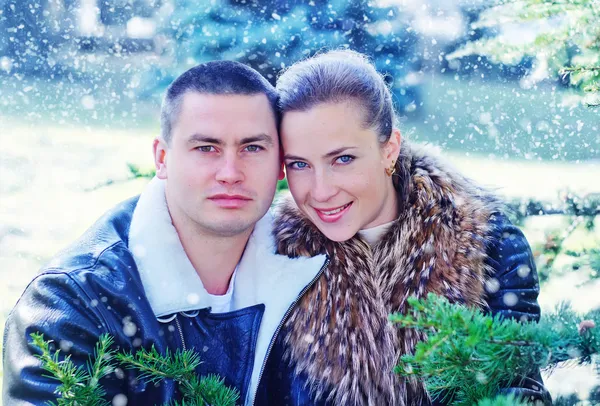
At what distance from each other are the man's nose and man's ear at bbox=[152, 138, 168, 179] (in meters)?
0.24

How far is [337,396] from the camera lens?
6.32 ft

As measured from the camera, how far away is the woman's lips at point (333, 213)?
2014 mm

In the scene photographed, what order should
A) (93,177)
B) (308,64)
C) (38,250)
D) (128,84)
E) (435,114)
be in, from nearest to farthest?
(308,64)
(38,250)
(93,177)
(128,84)
(435,114)

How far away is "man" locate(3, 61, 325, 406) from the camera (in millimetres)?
1750

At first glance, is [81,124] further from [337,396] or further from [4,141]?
[337,396]

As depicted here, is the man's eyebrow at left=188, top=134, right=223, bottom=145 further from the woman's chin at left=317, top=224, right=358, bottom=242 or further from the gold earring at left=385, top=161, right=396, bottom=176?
the gold earring at left=385, top=161, right=396, bottom=176

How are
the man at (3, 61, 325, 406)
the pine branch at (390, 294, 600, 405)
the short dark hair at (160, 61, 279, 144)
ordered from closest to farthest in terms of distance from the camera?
the pine branch at (390, 294, 600, 405) < the man at (3, 61, 325, 406) < the short dark hair at (160, 61, 279, 144)

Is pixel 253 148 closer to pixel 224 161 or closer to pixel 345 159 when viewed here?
pixel 224 161

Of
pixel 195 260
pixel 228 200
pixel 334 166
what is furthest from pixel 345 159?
pixel 195 260

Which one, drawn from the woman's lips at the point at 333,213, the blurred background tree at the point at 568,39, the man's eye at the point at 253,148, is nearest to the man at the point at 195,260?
the man's eye at the point at 253,148

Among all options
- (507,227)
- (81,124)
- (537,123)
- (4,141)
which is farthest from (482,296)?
(537,123)

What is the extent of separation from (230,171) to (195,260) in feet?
1.12

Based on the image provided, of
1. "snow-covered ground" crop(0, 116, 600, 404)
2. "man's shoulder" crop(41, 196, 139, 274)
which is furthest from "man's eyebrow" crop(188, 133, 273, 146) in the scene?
"snow-covered ground" crop(0, 116, 600, 404)

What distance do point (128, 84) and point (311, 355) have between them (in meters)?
6.75
